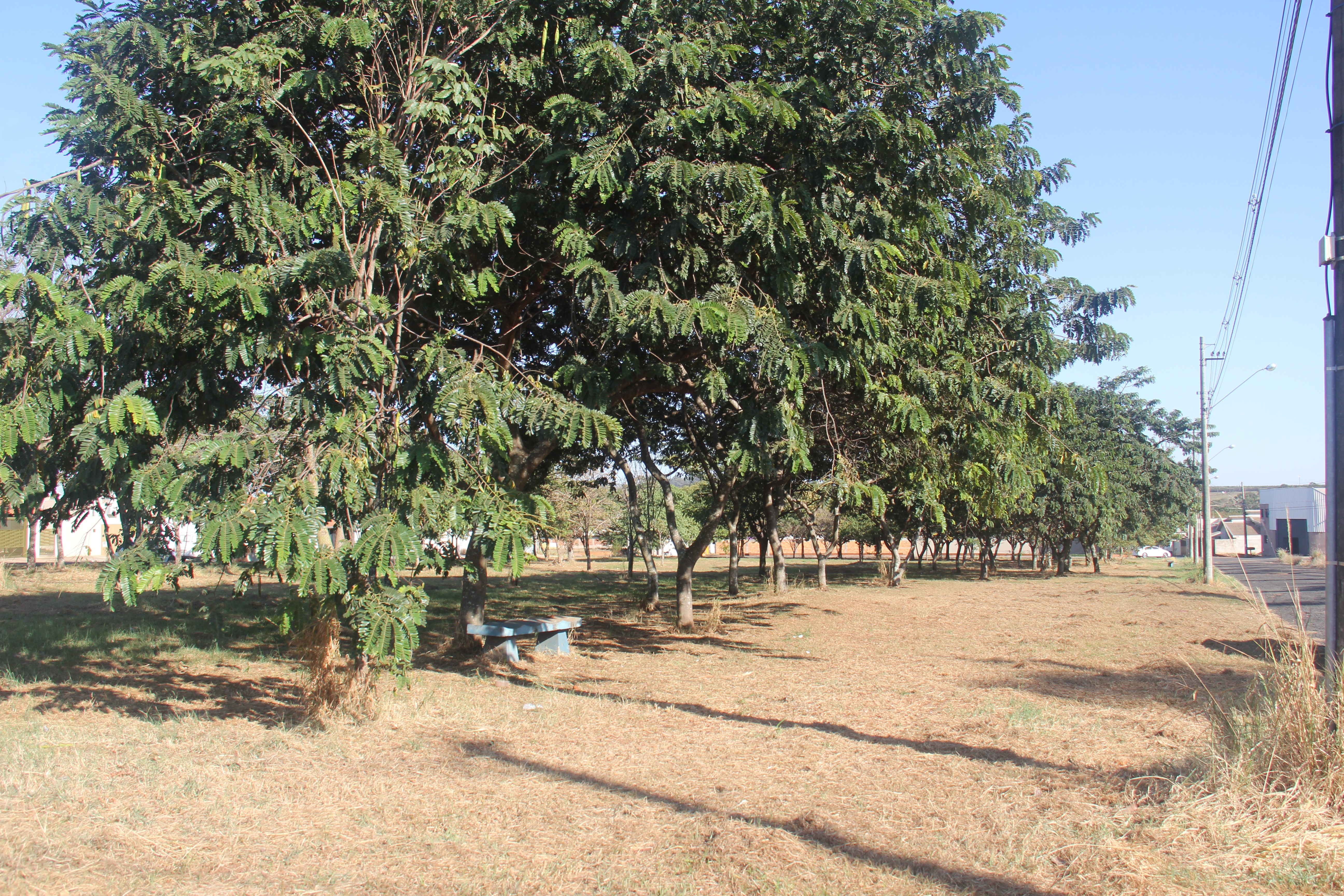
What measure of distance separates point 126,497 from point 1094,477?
36.0 feet

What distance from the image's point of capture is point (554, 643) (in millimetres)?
12570

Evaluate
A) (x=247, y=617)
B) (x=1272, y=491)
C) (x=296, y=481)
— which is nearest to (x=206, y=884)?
(x=296, y=481)

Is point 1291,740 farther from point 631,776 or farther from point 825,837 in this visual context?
point 631,776

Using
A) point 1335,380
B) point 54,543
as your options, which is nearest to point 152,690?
point 1335,380

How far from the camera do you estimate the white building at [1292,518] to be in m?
45.9

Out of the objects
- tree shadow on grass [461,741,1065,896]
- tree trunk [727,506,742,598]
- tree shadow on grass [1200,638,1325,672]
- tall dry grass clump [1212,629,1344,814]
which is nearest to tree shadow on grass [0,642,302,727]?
tree shadow on grass [461,741,1065,896]

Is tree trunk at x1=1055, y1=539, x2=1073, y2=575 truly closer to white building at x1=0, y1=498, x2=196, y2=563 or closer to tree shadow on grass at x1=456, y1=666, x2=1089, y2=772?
tree shadow on grass at x1=456, y1=666, x2=1089, y2=772

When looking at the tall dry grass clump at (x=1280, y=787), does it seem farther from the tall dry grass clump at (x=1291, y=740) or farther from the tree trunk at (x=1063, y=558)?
the tree trunk at (x=1063, y=558)

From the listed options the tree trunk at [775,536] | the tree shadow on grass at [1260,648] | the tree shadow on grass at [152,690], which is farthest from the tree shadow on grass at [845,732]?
the tree trunk at [775,536]

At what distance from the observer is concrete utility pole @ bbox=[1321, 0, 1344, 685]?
16.9ft

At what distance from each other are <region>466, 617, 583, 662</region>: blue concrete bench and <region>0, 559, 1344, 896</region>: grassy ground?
338mm

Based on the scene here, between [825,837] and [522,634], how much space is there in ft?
23.2

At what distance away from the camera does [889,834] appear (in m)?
4.95

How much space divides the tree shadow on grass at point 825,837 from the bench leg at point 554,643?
227 inches
